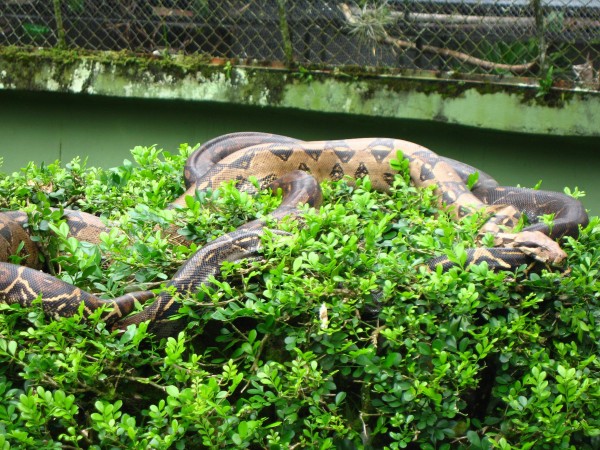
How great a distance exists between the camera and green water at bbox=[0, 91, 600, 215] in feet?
27.5

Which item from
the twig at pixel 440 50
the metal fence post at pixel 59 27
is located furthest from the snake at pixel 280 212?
the metal fence post at pixel 59 27

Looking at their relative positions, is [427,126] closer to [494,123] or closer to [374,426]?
[494,123]

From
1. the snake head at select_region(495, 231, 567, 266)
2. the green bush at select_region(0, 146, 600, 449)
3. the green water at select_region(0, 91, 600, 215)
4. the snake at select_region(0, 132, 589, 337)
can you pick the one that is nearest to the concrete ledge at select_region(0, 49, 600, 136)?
the green water at select_region(0, 91, 600, 215)

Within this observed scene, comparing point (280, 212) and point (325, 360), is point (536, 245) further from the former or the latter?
point (280, 212)

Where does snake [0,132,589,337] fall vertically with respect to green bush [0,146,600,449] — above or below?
above

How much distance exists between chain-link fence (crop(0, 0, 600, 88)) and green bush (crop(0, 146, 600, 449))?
14.4 ft

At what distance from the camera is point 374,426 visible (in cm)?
366

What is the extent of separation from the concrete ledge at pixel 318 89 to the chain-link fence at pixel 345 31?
152 millimetres


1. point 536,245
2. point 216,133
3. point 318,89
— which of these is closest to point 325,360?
point 536,245

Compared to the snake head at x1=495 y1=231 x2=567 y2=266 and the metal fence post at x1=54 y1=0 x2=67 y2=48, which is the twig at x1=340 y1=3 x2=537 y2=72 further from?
the snake head at x1=495 y1=231 x2=567 y2=266

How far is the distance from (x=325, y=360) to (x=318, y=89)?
18.0 feet

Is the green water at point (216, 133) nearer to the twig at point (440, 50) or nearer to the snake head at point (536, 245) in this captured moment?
the twig at point (440, 50)

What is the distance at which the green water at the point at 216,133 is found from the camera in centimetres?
838

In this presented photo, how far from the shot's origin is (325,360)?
3.56 metres
